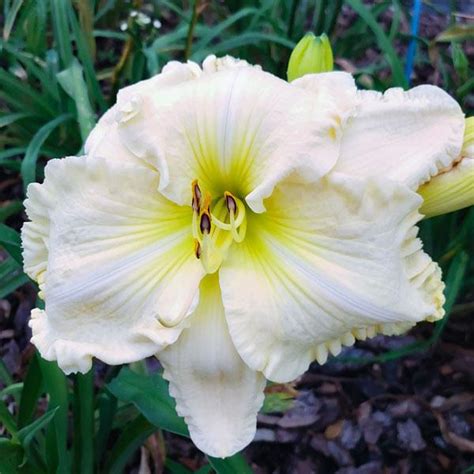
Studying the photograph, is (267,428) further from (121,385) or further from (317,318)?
(317,318)

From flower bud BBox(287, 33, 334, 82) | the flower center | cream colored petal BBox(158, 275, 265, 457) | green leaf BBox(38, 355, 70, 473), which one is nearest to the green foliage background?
green leaf BBox(38, 355, 70, 473)

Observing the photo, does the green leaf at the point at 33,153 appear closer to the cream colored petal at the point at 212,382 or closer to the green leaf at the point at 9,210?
the green leaf at the point at 9,210

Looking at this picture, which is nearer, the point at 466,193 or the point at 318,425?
the point at 466,193

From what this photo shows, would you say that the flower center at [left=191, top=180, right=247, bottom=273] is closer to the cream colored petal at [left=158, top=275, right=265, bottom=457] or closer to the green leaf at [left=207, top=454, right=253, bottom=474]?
the cream colored petal at [left=158, top=275, right=265, bottom=457]

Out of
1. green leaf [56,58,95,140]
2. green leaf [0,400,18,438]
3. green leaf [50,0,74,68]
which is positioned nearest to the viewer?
green leaf [0,400,18,438]

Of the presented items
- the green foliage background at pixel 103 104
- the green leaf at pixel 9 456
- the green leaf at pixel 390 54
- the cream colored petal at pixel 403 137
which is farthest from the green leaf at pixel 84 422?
the green leaf at pixel 390 54

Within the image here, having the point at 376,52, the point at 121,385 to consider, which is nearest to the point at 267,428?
the point at 121,385
